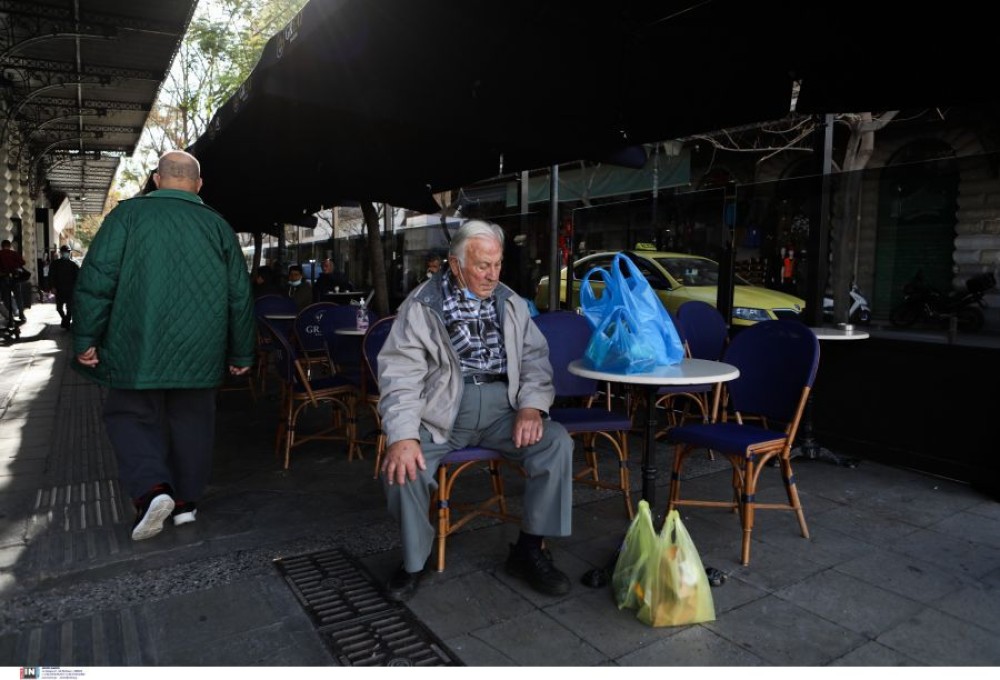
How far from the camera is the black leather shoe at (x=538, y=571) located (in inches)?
102

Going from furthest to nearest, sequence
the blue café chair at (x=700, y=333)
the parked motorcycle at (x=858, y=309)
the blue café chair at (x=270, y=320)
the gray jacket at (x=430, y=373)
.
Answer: the blue café chair at (x=270, y=320), the blue café chair at (x=700, y=333), the parked motorcycle at (x=858, y=309), the gray jacket at (x=430, y=373)

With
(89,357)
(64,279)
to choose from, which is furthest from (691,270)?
(64,279)

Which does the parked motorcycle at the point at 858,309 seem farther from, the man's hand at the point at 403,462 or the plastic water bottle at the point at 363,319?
the man's hand at the point at 403,462

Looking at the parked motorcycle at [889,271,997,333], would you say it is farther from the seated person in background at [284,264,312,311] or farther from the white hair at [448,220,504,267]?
the seated person in background at [284,264,312,311]

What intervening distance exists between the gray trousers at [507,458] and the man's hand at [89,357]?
157cm

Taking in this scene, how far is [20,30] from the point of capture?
1190 cm

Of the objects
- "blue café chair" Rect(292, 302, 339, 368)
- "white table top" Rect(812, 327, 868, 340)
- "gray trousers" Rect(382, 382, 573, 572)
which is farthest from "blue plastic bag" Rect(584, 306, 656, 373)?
"blue café chair" Rect(292, 302, 339, 368)

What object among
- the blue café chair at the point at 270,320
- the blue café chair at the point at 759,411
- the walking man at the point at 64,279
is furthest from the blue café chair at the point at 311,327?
the walking man at the point at 64,279

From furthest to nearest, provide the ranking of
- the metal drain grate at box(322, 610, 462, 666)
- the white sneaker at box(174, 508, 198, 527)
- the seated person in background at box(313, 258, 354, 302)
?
the seated person in background at box(313, 258, 354, 302), the white sneaker at box(174, 508, 198, 527), the metal drain grate at box(322, 610, 462, 666)

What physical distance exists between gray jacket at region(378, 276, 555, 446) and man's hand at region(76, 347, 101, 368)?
4.72ft

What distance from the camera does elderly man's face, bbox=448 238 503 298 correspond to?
9.05ft

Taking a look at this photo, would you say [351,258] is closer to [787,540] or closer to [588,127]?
[588,127]

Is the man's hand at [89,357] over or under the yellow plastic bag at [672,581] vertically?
over

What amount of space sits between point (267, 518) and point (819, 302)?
422 cm
